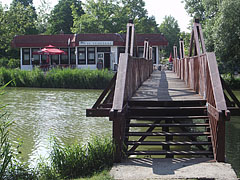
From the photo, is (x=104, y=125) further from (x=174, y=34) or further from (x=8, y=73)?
(x=174, y=34)

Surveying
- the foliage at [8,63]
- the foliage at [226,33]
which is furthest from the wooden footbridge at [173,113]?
the foliage at [8,63]

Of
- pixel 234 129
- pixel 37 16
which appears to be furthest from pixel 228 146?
pixel 37 16

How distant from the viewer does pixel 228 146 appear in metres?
11.6

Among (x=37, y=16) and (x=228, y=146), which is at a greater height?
(x=37, y=16)

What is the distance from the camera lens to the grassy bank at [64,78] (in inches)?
1246

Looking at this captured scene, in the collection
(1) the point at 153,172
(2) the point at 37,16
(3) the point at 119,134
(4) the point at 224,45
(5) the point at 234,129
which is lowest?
(5) the point at 234,129

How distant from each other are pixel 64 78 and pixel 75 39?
Result: 10.6 metres

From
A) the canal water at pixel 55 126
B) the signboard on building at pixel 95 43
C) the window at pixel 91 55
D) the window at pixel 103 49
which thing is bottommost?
the canal water at pixel 55 126

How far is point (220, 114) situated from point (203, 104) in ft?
5.95

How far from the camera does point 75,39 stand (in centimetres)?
4194

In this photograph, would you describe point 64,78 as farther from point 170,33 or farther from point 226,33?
point 170,33

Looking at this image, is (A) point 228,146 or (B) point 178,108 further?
(A) point 228,146

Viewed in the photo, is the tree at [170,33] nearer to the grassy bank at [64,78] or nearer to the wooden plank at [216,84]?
the grassy bank at [64,78]

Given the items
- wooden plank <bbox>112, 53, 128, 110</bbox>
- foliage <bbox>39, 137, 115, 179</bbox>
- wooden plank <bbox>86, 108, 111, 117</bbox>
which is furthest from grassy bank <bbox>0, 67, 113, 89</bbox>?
foliage <bbox>39, 137, 115, 179</bbox>
